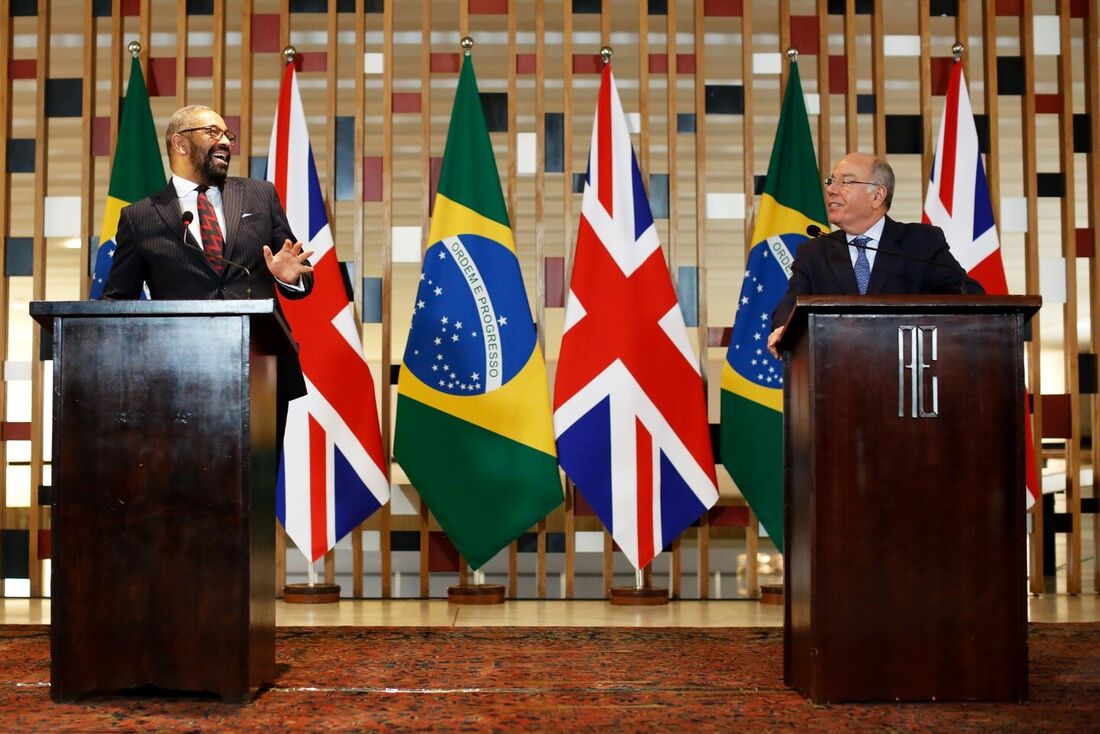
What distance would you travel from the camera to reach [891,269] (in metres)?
3.08

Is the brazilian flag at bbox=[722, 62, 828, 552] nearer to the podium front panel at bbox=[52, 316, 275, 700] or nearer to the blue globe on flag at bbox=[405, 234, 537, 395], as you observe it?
the blue globe on flag at bbox=[405, 234, 537, 395]

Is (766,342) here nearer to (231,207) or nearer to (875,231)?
(875,231)

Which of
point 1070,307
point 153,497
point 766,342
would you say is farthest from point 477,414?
point 1070,307

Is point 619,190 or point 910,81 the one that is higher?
point 910,81

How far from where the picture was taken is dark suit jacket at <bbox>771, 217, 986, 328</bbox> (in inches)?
120

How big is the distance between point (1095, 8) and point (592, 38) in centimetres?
210

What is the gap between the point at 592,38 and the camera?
17.5 feet

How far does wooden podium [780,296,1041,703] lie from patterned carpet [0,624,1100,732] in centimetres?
9

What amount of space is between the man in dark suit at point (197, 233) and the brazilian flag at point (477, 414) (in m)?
1.46

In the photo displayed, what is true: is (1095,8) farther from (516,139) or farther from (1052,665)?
(1052,665)

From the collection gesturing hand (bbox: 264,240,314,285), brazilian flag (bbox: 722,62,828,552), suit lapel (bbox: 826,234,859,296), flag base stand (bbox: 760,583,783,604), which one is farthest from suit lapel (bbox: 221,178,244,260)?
flag base stand (bbox: 760,583,783,604)

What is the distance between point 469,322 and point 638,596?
1.23 meters

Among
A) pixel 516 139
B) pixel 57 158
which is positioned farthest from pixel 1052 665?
pixel 57 158

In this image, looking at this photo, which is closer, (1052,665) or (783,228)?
(1052,665)
